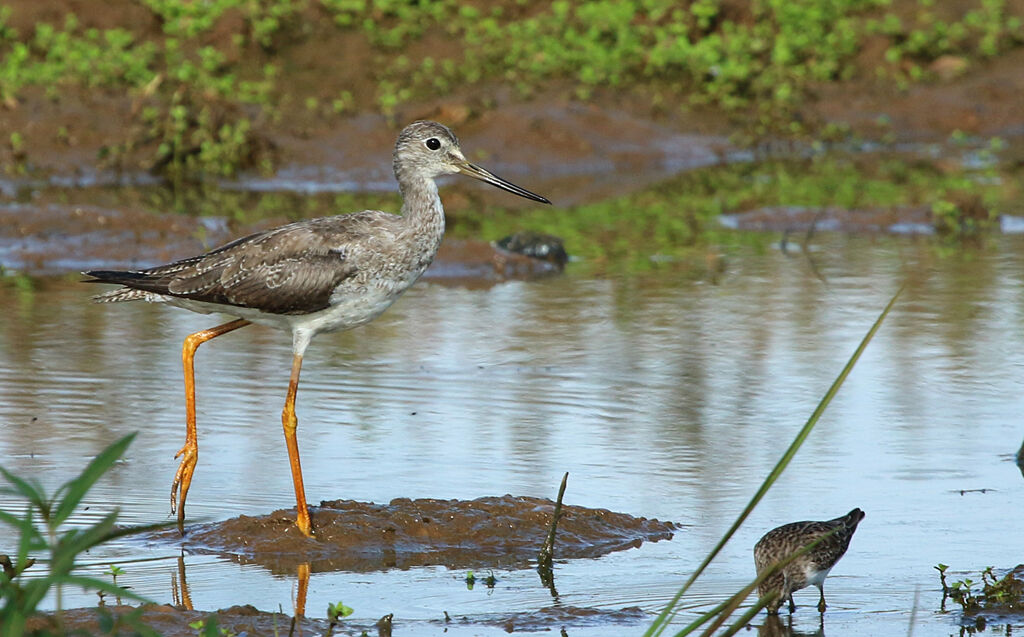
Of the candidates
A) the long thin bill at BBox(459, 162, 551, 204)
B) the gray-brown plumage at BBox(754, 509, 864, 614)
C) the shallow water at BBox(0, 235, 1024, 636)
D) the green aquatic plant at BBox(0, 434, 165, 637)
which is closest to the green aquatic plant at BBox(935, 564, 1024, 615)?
the shallow water at BBox(0, 235, 1024, 636)

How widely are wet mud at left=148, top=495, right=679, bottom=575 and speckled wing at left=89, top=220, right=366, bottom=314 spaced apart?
0.94m

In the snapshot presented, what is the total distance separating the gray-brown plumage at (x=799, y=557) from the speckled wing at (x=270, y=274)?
7.23ft

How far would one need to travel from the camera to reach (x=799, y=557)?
561 cm

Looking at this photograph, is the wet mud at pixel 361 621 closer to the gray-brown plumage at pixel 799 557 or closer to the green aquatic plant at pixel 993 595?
the gray-brown plumage at pixel 799 557

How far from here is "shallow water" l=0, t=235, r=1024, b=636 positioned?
606cm

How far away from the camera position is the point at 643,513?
6820 mm

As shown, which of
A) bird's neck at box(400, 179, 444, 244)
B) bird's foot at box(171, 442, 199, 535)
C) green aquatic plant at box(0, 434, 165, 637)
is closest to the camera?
green aquatic plant at box(0, 434, 165, 637)

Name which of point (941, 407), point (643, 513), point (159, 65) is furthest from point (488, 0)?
point (643, 513)

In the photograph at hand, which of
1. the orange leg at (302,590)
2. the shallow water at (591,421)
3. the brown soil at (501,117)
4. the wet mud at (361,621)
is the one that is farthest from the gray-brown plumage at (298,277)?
the brown soil at (501,117)

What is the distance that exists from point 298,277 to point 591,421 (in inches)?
84.3

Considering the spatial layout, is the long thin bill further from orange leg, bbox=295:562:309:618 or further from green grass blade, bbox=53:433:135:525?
green grass blade, bbox=53:433:135:525

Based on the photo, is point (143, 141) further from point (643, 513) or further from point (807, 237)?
point (643, 513)

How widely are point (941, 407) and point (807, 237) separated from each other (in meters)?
5.65

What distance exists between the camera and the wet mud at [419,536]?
635cm
